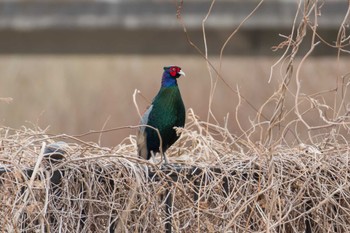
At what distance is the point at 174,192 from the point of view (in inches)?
105

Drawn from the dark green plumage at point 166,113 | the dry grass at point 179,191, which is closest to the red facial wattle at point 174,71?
the dark green plumage at point 166,113

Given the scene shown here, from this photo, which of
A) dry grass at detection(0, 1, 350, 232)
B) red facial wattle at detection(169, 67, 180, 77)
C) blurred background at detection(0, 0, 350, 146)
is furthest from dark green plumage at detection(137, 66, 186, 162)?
blurred background at detection(0, 0, 350, 146)

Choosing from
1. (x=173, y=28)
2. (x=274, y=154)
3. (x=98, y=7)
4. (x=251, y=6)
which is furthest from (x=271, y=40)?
(x=274, y=154)

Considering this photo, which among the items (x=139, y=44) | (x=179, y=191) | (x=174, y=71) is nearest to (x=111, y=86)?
(x=139, y=44)

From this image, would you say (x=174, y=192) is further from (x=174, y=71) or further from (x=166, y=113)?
(x=174, y=71)

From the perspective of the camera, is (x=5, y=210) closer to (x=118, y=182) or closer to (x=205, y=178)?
(x=118, y=182)

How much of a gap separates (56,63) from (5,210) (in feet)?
34.1

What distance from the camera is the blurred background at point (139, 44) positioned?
10.4 meters

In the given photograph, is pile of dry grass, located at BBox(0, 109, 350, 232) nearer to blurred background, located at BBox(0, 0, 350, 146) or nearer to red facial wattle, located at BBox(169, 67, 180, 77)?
red facial wattle, located at BBox(169, 67, 180, 77)

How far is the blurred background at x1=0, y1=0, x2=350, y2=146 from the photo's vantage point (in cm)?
1045

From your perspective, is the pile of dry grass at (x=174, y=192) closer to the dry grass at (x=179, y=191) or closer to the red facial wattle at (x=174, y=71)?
the dry grass at (x=179, y=191)

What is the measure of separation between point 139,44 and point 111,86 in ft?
2.15

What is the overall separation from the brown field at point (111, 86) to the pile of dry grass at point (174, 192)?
5559mm

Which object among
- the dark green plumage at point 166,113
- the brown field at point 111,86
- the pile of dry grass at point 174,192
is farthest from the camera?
the brown field at point 111,86
